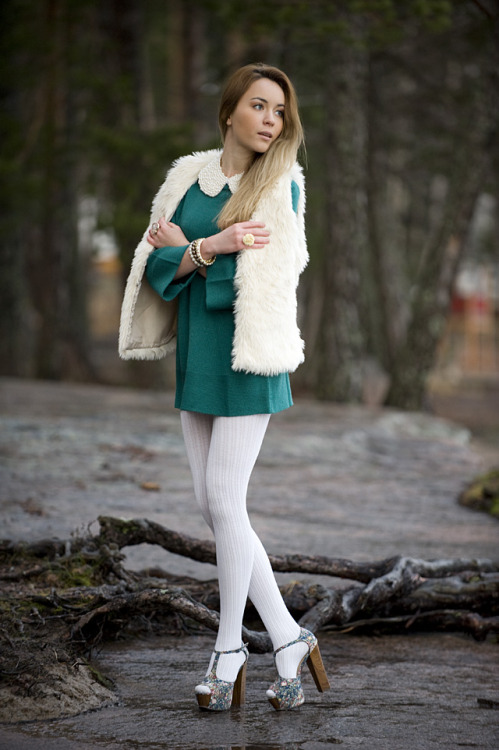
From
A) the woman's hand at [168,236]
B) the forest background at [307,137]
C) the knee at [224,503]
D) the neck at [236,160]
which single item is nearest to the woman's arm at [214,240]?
the woman's hand at [168,236]

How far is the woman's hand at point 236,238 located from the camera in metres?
3.01

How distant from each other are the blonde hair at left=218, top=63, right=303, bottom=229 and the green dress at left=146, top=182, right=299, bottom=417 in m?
0.10

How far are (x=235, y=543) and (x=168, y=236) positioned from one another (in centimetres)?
107

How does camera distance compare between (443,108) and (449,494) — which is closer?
(449,494)

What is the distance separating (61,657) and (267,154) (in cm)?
186

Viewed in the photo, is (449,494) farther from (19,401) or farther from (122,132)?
(122,132)

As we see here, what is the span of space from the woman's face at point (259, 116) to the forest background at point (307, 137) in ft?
18.4

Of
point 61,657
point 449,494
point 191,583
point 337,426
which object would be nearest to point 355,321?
point 337,426

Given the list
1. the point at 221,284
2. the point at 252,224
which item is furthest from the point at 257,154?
the point at 221,284

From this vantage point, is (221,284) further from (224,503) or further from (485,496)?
(485,496)

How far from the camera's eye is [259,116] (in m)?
3.18

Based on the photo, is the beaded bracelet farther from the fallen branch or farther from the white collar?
the fallen branch

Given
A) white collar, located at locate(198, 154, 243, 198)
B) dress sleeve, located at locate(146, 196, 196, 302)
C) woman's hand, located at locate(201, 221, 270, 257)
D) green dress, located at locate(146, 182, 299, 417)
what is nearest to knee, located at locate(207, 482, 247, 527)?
green dress, located at locate(146, 182, 299, 417)

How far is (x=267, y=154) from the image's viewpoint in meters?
3.15
